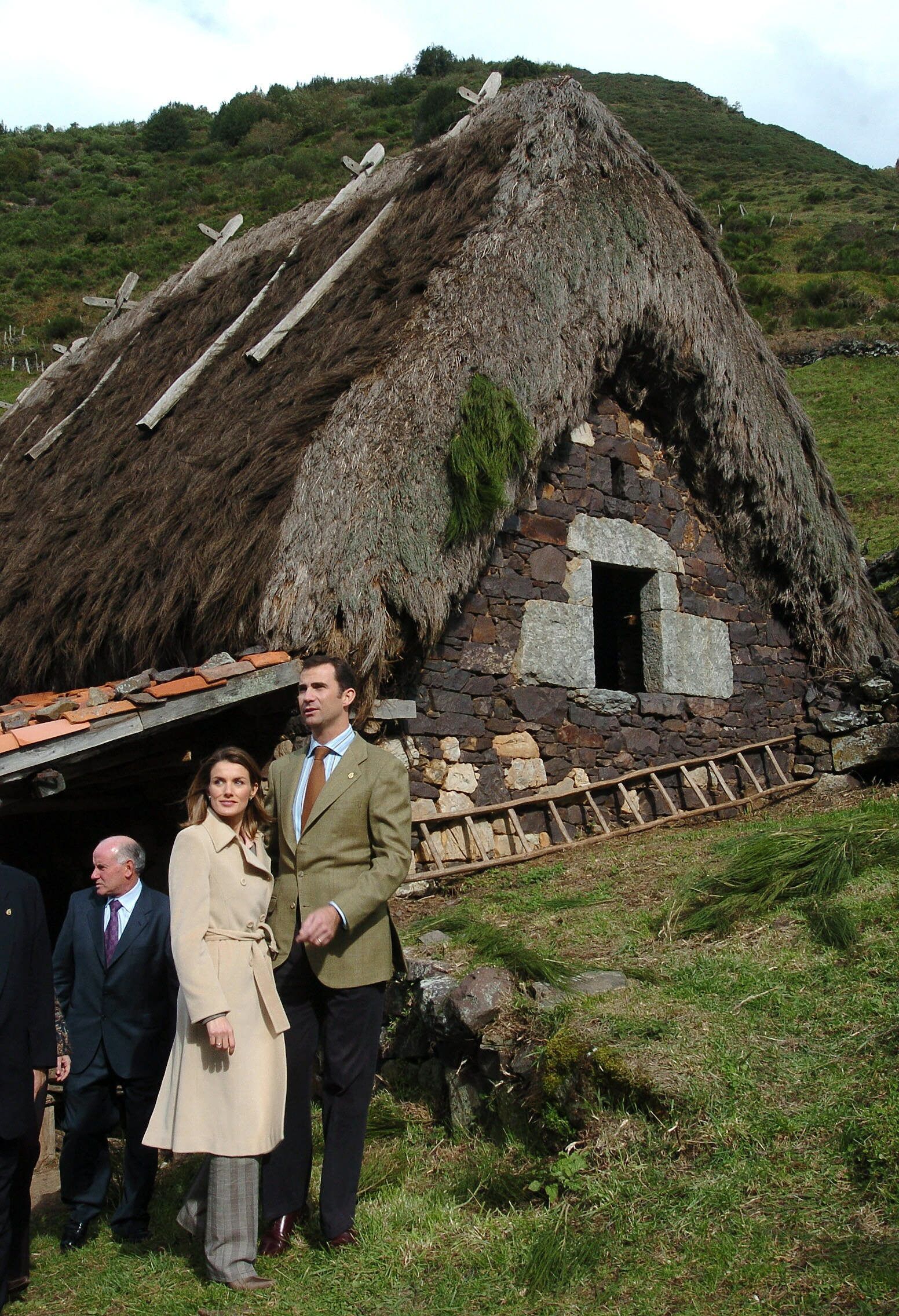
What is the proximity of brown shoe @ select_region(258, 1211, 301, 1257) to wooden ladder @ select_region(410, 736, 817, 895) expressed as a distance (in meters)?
2.97

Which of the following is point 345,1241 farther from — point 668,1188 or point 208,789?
point 208,789

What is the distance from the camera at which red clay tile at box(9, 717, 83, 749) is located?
4293 millimetres

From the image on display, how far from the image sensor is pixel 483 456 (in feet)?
19.9

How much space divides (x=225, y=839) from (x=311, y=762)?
37 cm

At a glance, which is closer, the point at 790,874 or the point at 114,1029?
the point at 114,1029

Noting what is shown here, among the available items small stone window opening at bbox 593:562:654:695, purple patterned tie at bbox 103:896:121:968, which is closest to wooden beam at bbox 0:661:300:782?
purple patterned tie at bbox 103:896:121:968

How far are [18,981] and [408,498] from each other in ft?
11.7

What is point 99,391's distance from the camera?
32.7ft

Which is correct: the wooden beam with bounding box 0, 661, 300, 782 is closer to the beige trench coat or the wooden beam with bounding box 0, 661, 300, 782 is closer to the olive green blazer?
the olive green blazer

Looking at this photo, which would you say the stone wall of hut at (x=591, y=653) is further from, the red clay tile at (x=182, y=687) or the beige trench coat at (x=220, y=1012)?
the beige trench coat at (x=220, y=1012)

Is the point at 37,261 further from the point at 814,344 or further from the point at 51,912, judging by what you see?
the point at 51,912

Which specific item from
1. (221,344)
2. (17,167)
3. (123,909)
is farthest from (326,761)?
(17,167)

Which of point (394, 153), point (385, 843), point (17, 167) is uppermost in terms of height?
point (17, 167)

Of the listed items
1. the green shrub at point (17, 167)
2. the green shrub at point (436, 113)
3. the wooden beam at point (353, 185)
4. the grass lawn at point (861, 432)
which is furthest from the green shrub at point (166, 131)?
the wooden beam at point (353, 185)
